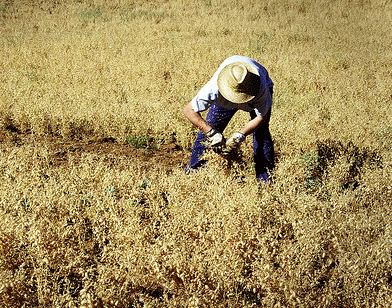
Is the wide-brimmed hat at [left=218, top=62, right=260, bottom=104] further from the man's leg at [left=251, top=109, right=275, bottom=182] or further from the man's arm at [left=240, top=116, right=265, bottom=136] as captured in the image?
the man's leg at [left=251, top=109, right=275, bottom=182]

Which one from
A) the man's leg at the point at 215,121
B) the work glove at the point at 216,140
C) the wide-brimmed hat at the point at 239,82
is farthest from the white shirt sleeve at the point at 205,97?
the man's leg at the point at 215,121

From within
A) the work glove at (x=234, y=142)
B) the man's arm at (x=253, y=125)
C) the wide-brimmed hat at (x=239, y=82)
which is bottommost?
the work glove at (x=234, y=142)

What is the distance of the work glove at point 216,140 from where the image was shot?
3.04 m

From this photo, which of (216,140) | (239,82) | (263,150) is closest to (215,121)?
(216,140)

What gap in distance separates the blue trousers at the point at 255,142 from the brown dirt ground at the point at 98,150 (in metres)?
0.41

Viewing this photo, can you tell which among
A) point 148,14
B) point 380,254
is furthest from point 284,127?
point 148,14

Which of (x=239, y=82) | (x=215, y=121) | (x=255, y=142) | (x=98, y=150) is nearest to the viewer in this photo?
(x=239, y=82)

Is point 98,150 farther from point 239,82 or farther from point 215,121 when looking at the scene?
point 239,82

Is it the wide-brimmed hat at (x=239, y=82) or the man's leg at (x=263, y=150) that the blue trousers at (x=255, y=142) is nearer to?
the man's leg at (x=263, y=150)

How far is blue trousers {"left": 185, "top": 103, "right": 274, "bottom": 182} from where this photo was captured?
345 cm

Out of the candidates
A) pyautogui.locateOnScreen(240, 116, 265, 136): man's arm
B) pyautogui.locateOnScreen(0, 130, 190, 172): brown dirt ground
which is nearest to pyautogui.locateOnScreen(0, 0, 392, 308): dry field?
pyautogui.locateOnScreen(0, 130, 190, 172): brown dirt ground

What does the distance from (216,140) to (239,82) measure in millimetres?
627

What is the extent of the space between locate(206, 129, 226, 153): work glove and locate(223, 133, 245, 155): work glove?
0.18 ft

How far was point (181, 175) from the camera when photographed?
10.3 feet
